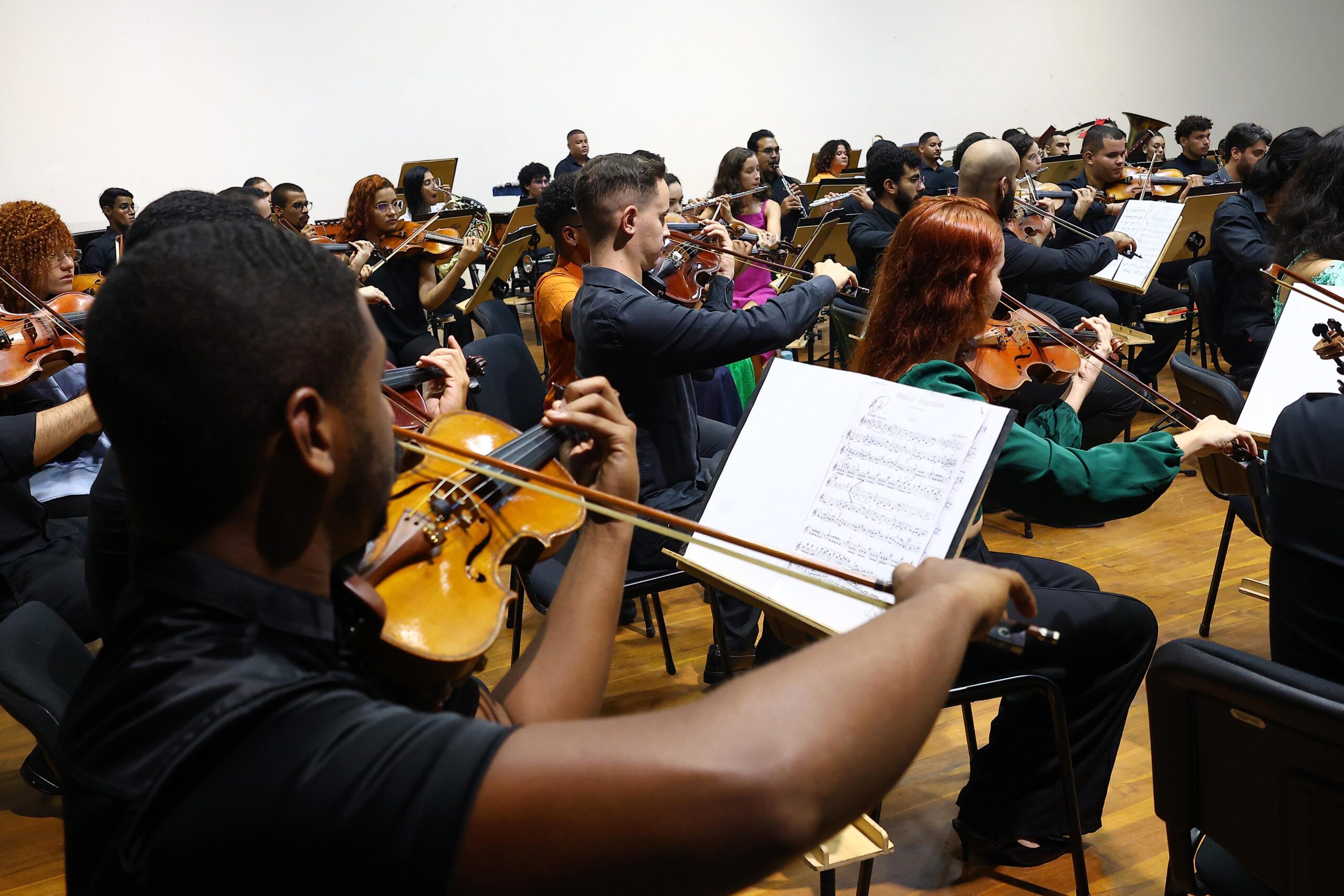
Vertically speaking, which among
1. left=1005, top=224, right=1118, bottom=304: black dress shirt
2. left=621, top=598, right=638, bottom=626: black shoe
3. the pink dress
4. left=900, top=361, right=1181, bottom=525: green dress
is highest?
left=1005, top=224, right=1118, bottom=304: black dress shirt

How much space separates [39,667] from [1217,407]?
2.71m

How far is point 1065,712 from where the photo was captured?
196cm

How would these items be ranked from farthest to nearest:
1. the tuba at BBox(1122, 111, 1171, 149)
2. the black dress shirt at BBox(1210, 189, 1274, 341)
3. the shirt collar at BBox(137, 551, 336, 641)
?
the tuba at BBox(1122, 111, 1171, 149) < the black dress shirt at BBox(1210, 189, 1274, 341) < the shirt collar at BBox(137, 551, 336, 641)

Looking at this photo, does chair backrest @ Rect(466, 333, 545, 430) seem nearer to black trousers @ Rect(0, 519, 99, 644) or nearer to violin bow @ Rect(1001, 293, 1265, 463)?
black trousers @ Rect(0, 519, 99, 644)

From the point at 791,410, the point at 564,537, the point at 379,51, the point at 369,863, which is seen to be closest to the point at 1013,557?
the point at 791,410

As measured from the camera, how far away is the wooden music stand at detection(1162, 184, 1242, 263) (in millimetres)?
5652

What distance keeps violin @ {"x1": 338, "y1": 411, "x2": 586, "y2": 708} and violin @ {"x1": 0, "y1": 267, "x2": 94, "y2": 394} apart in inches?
60.6

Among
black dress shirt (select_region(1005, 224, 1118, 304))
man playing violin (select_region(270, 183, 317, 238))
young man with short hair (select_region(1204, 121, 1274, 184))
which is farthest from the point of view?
man playing violin (select_region(270, 183, 317, 238))

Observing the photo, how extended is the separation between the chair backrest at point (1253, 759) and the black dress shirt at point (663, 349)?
1431mm

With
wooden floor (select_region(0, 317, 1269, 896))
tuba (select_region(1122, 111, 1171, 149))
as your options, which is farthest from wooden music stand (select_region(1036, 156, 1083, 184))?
wooden floor (select_region(0, 317, 1269, 896))

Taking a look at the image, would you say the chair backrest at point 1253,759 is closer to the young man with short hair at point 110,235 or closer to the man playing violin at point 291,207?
the young man with short hair at point 110,235

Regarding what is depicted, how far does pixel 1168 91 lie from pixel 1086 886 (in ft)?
48.4

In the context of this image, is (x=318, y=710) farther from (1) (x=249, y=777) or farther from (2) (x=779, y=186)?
(2) (x=779, y=186)

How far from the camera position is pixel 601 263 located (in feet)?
8.84
